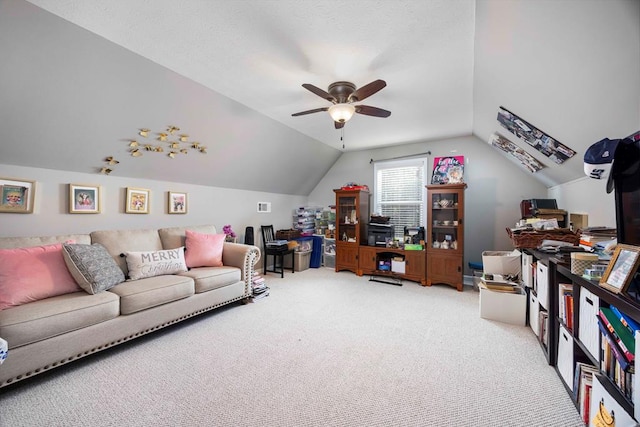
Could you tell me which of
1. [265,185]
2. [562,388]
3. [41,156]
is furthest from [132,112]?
[562,388]

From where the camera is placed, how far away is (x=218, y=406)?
1.56 meters

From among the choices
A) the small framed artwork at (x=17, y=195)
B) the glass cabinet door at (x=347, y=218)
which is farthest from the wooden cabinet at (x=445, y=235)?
the small framed artwork at (x=17, y=195)

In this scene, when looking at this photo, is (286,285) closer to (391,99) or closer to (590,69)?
(391,99)

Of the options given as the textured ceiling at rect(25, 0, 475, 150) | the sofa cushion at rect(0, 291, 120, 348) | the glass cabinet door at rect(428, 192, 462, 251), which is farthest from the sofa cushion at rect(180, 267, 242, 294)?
the glass cabinet door at rect(428, 192, 462, 251)

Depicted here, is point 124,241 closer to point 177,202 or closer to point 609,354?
point 177,202

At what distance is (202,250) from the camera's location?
3.22 m

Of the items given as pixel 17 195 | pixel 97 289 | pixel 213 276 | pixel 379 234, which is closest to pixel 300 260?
pixel 379 234

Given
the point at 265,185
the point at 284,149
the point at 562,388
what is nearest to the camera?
the point at 562,388

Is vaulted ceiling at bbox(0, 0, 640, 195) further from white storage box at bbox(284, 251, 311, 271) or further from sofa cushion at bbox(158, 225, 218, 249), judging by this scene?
white storage box at bbox(284, 251, 311, 271)

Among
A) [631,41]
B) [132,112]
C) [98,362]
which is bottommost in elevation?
[98,362]

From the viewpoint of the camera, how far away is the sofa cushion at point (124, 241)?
2.69m

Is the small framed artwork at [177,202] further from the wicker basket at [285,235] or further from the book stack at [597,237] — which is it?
the book stack at [597,237]

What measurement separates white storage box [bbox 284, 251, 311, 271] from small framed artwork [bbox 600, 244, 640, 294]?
168 inches

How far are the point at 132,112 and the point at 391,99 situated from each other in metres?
2.86
